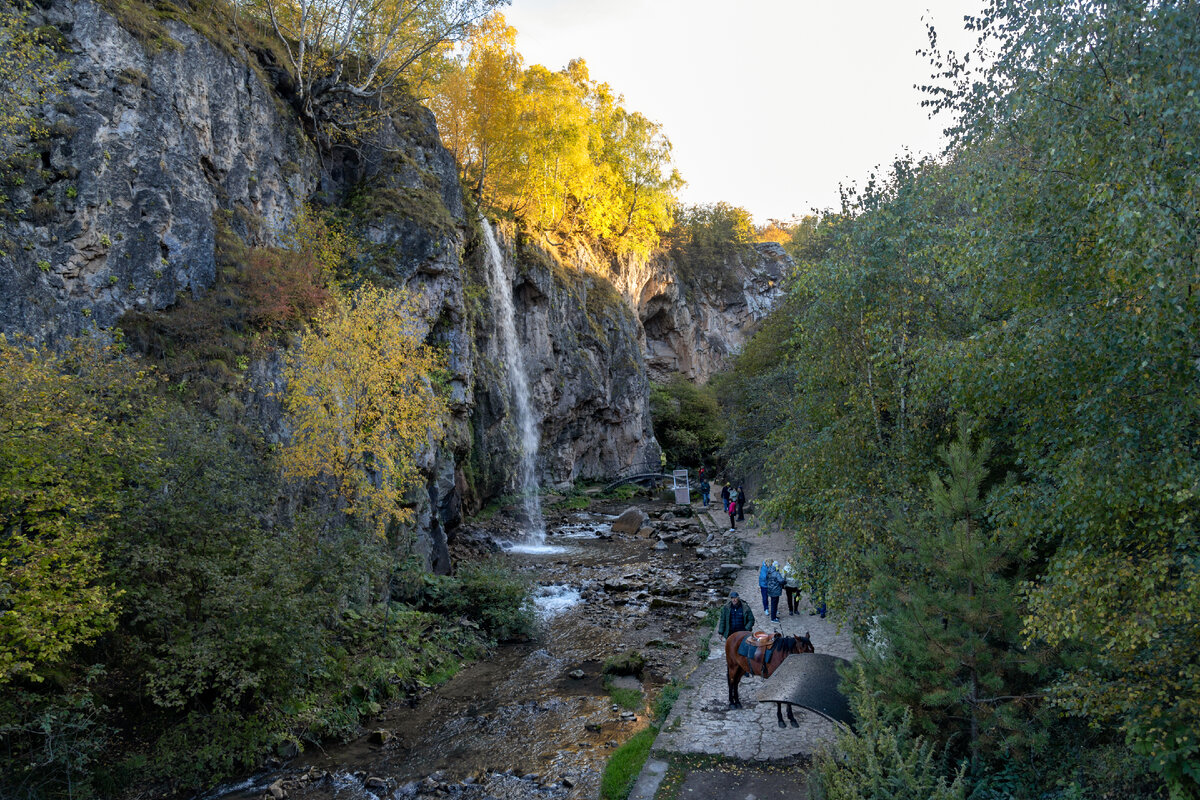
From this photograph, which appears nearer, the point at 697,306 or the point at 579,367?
Result: the point at 579,367

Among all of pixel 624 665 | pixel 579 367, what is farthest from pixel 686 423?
pixel 624 665

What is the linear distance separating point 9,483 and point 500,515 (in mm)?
23142

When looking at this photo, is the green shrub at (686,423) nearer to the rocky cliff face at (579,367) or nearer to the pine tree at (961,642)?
the rocky cliff face at (579,367)

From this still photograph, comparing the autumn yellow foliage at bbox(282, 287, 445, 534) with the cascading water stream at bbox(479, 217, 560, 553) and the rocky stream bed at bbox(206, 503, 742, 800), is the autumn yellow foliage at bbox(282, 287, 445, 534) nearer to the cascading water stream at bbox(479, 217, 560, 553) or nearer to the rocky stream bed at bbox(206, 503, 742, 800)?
the rocky stream bed at bbox(206, 503, 742, 800)

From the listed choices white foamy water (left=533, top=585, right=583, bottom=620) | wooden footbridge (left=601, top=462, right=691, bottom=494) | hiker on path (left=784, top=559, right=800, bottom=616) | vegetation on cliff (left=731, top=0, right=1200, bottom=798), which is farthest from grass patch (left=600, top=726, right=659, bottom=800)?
wooden footbridge (left=601, top=462, right=691, bottom=494)

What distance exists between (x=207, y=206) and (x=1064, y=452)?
18429 mm

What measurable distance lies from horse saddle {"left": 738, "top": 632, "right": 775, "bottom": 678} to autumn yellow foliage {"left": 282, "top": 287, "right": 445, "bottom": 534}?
27.4 ft

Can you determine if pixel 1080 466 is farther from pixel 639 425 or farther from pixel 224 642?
pixel 639 425

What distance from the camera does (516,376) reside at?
1307 inches

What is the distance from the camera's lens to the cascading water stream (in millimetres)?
31594

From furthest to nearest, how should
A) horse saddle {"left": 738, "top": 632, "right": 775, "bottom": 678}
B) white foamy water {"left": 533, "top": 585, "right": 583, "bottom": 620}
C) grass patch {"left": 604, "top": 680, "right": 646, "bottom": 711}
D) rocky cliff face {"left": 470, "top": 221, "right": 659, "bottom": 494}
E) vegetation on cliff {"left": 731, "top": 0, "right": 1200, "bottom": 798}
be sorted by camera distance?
rocky cliff face {"left": 470, "top": 221, "right": 659, "bottom": 494}, white foamy water {"left": 533, "top": 585, "right": 583, "bottom": 620}, grass patch {"left": 604, "top": 680, "right": 646, "bottom": 711}, horse saddle {"left": 738, "top": 632, "right": 775, "bottom": 678}, vegetation on cliff {"left": 731, "top": 0, "right": 1200, "bottom": 798}

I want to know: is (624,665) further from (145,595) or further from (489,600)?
(145,595)

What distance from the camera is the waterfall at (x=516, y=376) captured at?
31.6 m

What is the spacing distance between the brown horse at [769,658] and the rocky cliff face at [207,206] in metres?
10.6
